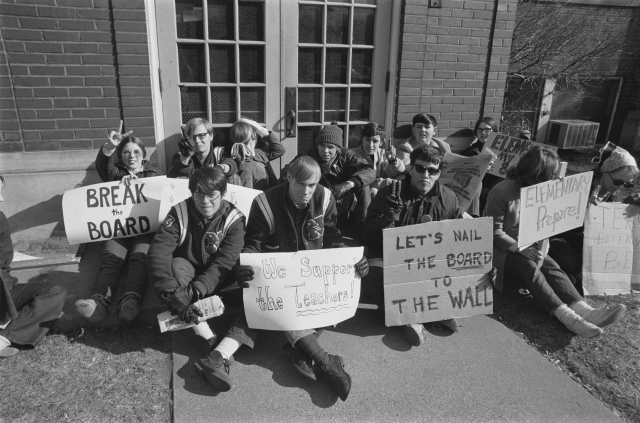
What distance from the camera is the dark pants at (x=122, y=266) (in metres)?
3.47

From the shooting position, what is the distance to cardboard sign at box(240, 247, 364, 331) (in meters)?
3.08

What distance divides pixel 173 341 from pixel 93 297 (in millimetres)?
672

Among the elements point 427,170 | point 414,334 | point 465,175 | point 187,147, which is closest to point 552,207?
point 465,175

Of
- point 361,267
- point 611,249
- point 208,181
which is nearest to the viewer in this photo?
point 208,181

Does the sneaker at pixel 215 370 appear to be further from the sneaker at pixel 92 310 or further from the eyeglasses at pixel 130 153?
the eyeglasses at pixel 130 153

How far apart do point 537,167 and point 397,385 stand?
2082 millimetres

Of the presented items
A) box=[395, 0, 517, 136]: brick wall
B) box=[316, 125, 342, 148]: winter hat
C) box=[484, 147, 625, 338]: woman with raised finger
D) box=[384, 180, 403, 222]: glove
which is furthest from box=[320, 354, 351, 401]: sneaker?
Answer: box=[395, 0, 517, 136]: brick wall

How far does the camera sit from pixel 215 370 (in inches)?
109

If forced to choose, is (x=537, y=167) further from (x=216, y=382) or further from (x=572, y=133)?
(x=572, y=133)

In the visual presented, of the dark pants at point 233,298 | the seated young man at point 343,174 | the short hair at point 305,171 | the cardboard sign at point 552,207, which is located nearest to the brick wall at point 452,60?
the seated young man at point 343,174

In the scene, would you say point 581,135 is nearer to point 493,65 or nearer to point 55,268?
point 493,65

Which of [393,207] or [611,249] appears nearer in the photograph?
[393,207]

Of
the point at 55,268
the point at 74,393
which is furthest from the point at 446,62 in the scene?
the point at 74,393

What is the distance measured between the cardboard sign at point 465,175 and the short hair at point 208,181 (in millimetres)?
2408
